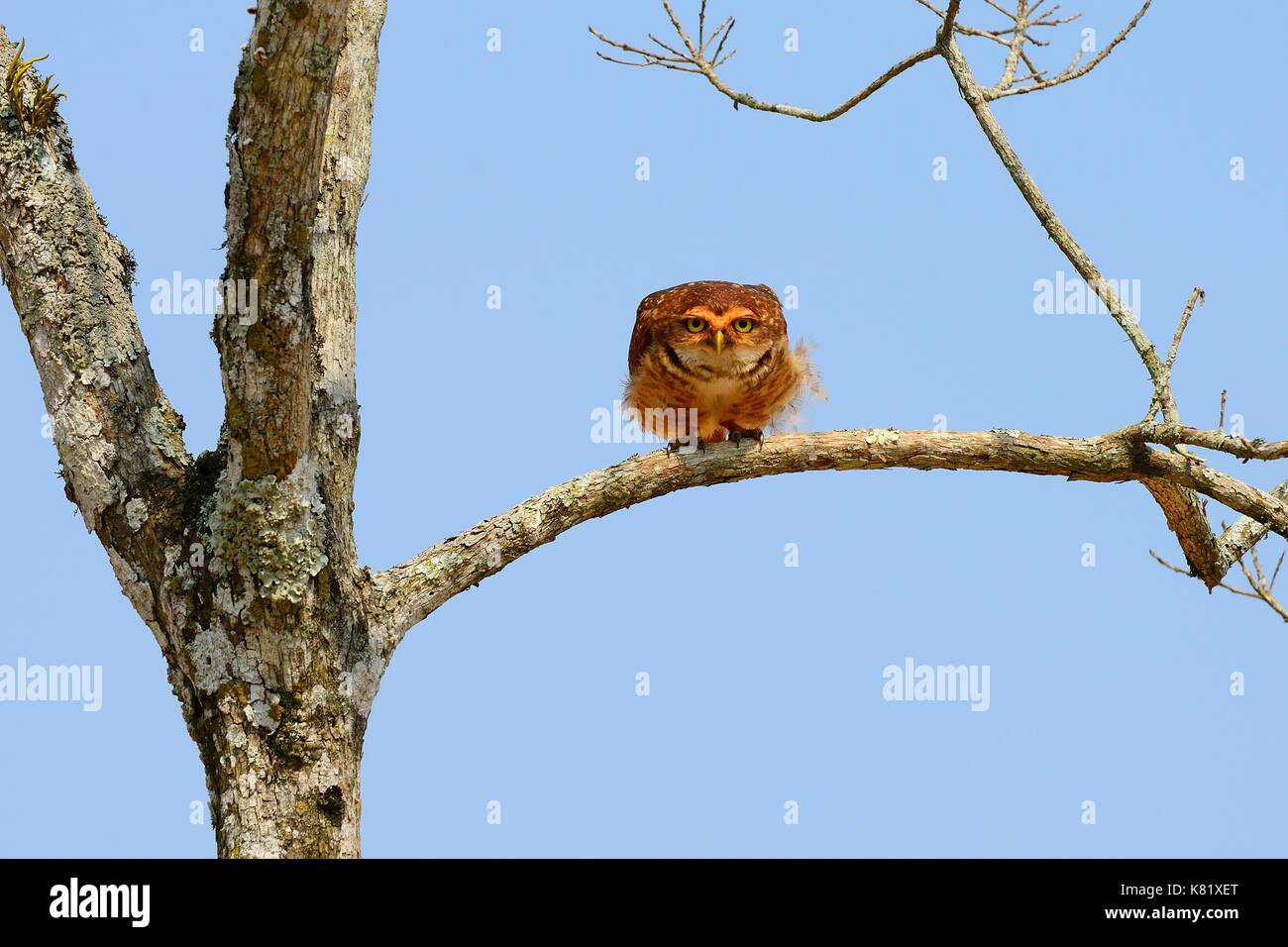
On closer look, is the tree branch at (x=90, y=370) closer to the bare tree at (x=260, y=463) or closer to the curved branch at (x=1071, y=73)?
the bare tree at (x=260, y=463)

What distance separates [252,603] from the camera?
12.7 feet

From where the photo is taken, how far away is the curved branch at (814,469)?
14.4 ft

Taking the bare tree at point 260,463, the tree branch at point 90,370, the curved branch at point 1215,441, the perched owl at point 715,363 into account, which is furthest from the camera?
the perched owl at point 715,363

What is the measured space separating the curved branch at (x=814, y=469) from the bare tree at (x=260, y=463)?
0.05ft

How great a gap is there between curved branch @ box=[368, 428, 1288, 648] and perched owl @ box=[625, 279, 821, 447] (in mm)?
459

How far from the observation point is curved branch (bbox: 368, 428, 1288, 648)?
173 inches

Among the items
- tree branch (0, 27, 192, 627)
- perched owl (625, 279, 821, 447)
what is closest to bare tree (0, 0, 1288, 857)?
tree branch (0, 27, 192, 627)

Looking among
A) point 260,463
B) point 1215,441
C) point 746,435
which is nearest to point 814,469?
Answer: point 746,435

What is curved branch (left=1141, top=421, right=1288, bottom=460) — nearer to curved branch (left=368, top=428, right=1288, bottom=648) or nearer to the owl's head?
curved branch (left=368, top=428, right=1288, bottom=648)

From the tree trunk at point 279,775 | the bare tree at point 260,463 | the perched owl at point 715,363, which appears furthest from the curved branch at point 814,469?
the tree trunk at point 279,775

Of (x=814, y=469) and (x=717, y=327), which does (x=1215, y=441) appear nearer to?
(x=814, y=469)
